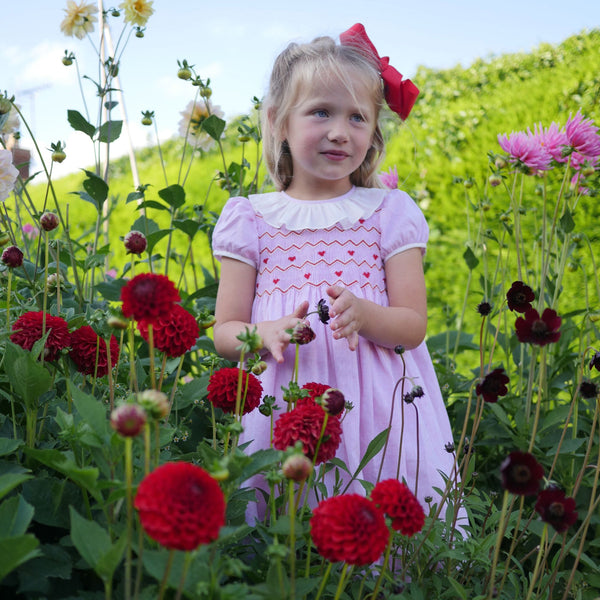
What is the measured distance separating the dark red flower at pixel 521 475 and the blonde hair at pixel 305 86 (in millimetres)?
937

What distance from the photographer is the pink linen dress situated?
129 centimetres

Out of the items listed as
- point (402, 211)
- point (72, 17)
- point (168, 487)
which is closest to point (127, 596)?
point (168, 487)

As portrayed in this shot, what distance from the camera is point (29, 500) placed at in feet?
2.70

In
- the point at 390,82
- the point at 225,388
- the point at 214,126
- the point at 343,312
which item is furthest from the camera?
the point at 214,126

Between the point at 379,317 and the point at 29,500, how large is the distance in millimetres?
681

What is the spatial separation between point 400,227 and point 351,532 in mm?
889

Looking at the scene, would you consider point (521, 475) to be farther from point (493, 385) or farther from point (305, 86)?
point (305, 86)

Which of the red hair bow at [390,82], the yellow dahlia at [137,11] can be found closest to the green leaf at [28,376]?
the red hair bow at [390,82]

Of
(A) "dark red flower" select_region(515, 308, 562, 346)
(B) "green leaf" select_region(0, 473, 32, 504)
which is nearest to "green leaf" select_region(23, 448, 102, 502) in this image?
(B) "green leaf" select_region(0, 473, 32, 504)

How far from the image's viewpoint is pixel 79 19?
1.76m

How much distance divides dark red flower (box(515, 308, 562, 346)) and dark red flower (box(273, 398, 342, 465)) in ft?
0.84

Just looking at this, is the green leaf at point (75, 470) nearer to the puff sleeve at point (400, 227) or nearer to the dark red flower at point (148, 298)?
the dark red flower at point (148, 298)

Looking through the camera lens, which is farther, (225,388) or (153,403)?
(225,388)

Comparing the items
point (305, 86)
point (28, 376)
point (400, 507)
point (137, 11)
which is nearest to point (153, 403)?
point (400, 507)
